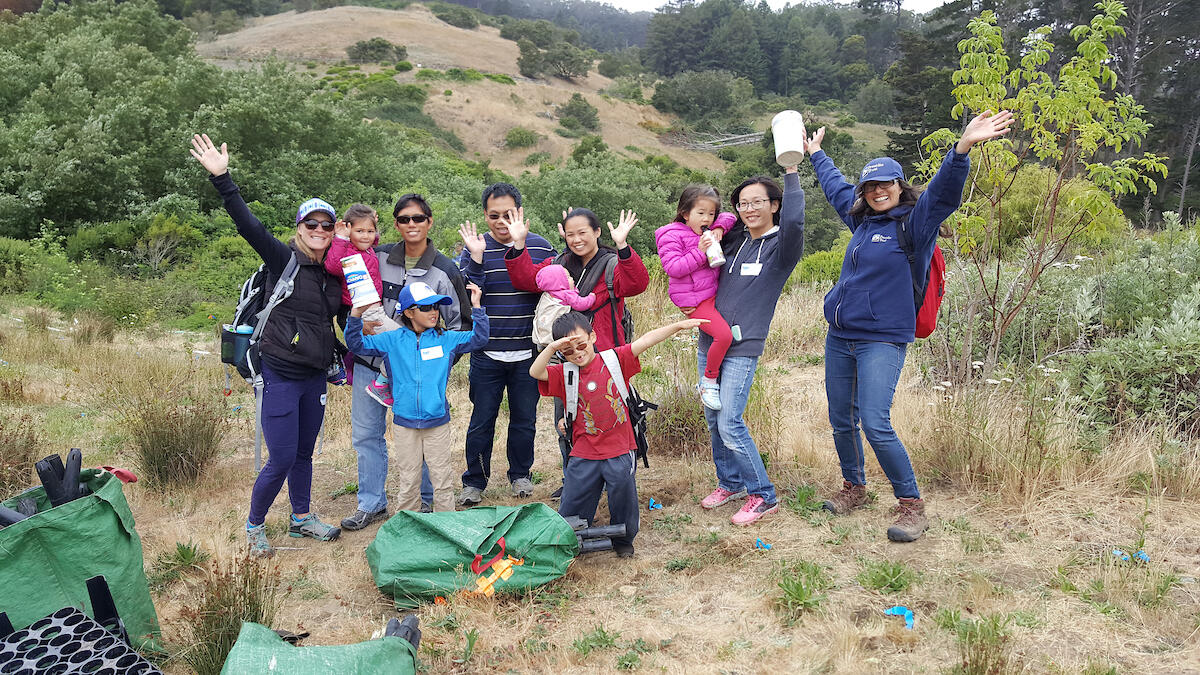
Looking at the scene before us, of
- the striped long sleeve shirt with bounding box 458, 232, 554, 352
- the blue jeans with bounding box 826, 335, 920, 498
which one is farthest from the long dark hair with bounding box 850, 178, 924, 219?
the striped long sleeve shirt with bounding box 458, 232, 554, 352

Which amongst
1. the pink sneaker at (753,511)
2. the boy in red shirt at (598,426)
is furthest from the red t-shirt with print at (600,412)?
the pink sneaker at (753,511)

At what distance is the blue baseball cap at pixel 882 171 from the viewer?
3.50 metres

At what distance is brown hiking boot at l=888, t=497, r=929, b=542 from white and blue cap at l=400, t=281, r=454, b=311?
258cm

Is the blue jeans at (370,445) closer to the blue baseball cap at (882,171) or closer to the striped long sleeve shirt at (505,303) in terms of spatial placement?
the striped long sleeve shirt at (505,303)

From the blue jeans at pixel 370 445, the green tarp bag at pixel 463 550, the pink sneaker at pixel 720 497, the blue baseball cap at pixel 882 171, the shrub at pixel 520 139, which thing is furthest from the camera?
the shrub at pixel 520 139

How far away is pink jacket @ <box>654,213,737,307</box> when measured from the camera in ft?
13.2

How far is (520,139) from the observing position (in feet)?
140

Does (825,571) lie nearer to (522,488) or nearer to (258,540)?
(522,488)

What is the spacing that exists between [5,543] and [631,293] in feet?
9.21

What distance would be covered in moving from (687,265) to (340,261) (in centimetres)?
181

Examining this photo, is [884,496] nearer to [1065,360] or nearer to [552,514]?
[552,514]

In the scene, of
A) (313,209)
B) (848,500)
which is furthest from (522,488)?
(313,209)

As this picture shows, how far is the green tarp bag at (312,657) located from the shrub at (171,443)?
9.09 ft

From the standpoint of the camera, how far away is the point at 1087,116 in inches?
185
